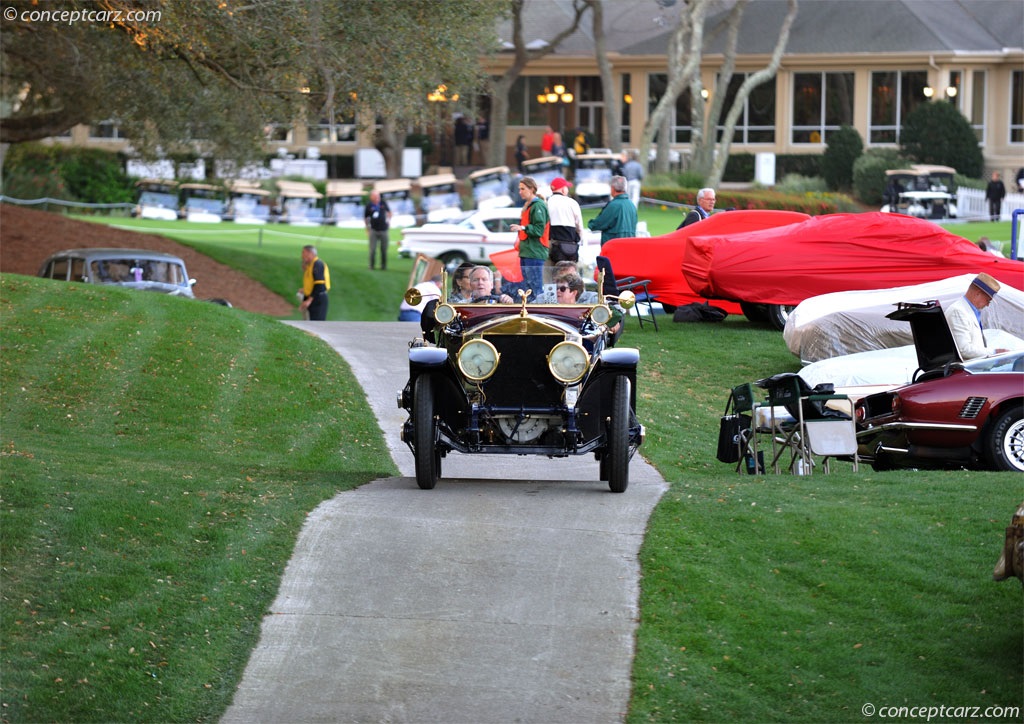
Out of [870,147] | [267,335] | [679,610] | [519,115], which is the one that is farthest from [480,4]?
[519,115]

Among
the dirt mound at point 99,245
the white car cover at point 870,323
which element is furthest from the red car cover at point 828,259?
the dirt mound at point 99,245

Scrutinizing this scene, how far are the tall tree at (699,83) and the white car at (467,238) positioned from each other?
14.5 meters

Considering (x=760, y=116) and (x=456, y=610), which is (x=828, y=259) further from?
(x=760, y=116)

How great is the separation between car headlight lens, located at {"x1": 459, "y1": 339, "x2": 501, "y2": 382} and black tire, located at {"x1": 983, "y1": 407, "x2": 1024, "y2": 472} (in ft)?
14.6

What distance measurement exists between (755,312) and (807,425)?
8744mm

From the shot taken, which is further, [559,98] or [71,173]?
[559,98]

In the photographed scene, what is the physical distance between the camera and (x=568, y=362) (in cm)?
942

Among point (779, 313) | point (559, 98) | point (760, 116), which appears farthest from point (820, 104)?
point (779, 313)

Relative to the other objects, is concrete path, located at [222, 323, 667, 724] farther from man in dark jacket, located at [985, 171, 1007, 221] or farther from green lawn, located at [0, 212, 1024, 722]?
man in dark jacket, located at [985, 171, 1007, 221]

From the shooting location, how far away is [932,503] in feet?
30.5

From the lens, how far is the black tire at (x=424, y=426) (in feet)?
31.6

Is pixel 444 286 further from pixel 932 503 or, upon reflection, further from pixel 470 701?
pixel 470 701

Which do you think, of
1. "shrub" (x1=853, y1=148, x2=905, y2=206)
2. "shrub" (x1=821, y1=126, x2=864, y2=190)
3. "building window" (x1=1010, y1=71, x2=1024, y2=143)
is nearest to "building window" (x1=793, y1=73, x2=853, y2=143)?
"shrub" (x1=821, y1=126, x2=864, y2=190)

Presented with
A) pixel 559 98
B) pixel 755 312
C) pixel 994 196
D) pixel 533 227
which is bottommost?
pixel 755 312
